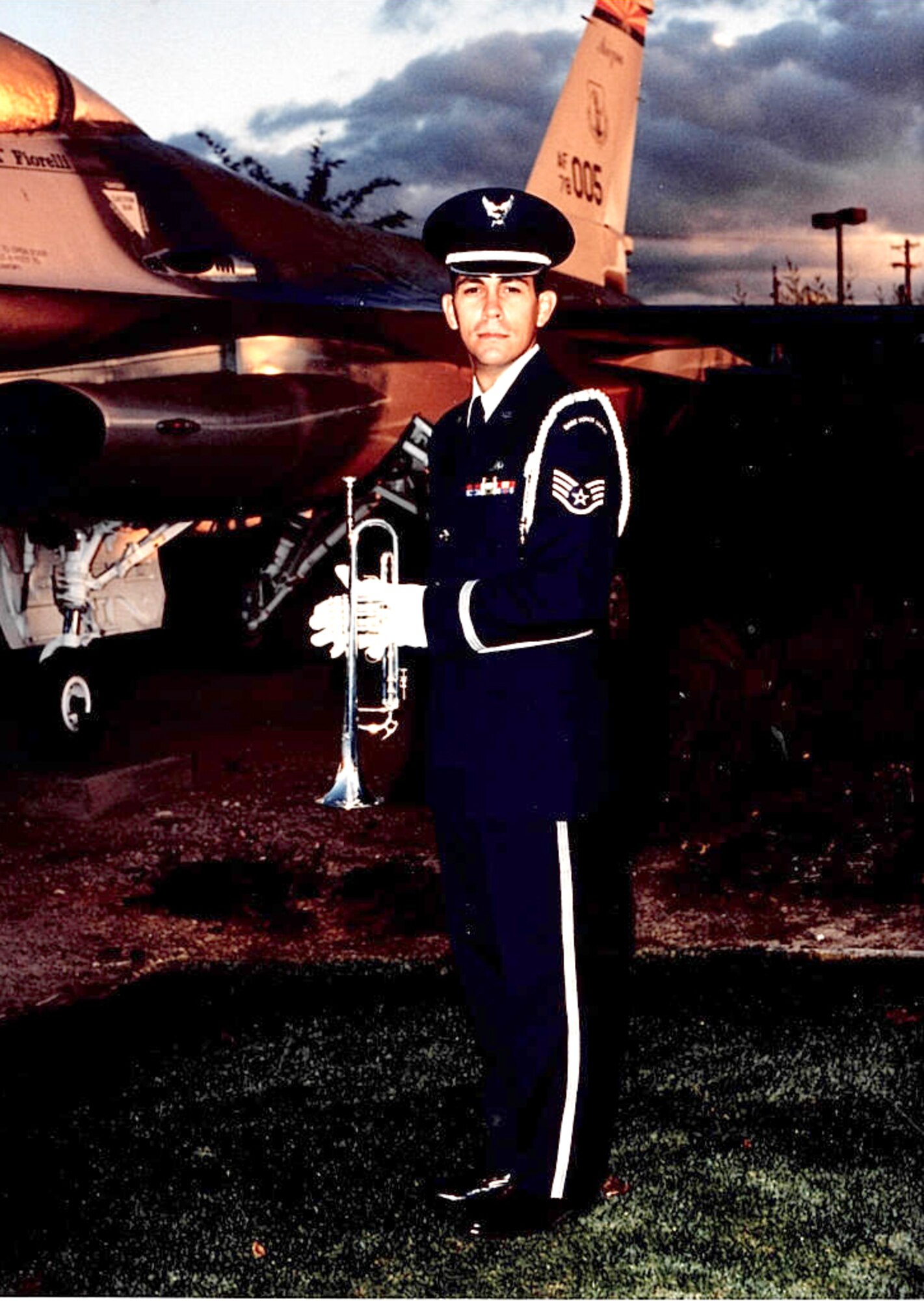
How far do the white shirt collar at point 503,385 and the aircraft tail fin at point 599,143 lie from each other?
13.8 m

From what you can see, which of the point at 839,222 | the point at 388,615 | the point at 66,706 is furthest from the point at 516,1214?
the point at 839,222

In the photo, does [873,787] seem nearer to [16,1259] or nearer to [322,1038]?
[322,1038]

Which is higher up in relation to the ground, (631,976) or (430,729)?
(430,729)

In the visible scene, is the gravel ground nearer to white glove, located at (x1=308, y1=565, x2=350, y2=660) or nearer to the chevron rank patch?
white glove, located at (x1=308, y1=565, x2=350, y2=660)

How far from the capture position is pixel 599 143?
17.5 m

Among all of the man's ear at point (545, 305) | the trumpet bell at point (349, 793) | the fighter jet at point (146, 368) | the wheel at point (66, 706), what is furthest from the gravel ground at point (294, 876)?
the man's ear at point (545, 305)

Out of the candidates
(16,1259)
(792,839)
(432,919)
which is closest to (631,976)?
(432,919)

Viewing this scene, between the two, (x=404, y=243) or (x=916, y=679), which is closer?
(x=916, y=679)

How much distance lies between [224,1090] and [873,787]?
400cm

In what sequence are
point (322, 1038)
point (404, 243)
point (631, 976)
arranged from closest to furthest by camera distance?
point (322, 1038)
point (631, 976)
point (404, 243)

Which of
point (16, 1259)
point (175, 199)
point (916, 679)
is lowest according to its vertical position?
point (16, 1259)

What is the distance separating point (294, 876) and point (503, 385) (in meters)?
3.63

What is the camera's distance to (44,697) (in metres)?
8.23

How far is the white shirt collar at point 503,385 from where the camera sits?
9.66 feet
